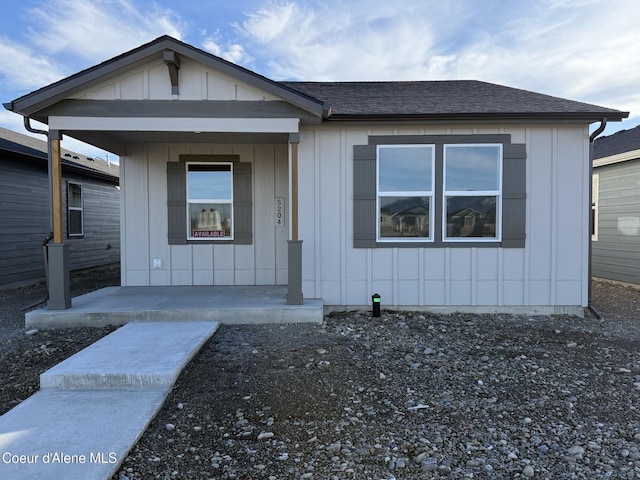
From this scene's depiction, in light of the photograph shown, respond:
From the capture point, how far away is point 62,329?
15.9ft

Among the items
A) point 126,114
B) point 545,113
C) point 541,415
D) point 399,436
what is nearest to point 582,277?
point 545,113

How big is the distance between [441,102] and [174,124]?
3.97 m

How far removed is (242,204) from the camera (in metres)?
6.86

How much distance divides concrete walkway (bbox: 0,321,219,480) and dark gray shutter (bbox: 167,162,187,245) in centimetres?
277

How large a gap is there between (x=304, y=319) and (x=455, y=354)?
1898 millimetres

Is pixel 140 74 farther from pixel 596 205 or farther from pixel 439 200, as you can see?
pixel 596 205

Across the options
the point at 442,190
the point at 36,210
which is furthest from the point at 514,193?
the point at 36,210

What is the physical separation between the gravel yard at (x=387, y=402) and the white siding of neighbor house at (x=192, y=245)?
2.05 metres

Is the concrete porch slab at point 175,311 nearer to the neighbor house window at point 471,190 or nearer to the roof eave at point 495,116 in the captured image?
the neighbor house window at point 471,190

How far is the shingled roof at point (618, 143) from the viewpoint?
8.91 metres

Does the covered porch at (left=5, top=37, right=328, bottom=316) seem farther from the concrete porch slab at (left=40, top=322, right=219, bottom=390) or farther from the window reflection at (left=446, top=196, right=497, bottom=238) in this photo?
the window reflection at (left=446, top=196, right=497, bottom=238)

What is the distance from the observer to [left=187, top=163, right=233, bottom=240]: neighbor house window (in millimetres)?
6859

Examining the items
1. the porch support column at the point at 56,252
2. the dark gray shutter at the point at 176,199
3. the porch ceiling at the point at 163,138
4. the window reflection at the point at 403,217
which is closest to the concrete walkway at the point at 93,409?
the porch support column at the point at 56,252

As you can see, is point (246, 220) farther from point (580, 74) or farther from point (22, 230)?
point (580, 74)
